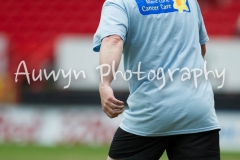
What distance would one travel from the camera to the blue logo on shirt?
3.57 metres

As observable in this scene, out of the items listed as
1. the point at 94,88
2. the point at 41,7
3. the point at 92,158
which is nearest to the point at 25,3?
the point at 41,7

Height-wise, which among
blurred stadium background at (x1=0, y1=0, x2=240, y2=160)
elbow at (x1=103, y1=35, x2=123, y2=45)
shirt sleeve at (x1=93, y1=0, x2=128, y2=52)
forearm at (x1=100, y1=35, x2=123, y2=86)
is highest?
shirt sleeve at (x1=93, y1=0, x2=128, y2=52)

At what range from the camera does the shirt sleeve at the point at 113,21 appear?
3.47m

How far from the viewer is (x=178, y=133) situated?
3633 mm

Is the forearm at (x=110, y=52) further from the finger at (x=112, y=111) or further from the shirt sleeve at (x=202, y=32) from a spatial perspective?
the shirt sleeve at (x=202, y=32)

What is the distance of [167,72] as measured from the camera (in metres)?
3.58

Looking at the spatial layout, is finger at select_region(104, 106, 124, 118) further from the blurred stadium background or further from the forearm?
the blurred stadium background

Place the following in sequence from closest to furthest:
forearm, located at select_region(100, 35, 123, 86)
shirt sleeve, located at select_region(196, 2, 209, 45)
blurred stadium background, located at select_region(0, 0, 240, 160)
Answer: forearm, located at select_region(100, 35, 123, 86), shirt sleeve, located at select_region(196, 2, 209, 45), blurred stadium background, located at select_region(0, 0, 240, 160)

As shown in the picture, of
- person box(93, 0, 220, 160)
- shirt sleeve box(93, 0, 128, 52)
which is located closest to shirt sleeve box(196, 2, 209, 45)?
person box(93, 0, 220, 160)

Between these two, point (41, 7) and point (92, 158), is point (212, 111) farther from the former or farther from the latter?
point (41, 7)

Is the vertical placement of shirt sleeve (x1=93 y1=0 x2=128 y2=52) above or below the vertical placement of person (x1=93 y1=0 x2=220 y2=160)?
above

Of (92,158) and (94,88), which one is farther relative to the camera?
(94,88)

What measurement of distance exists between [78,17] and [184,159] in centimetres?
1022

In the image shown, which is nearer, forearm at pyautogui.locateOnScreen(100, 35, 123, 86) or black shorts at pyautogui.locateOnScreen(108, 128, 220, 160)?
forearm at pyautogui.locateOnScreen(100, 35, 123, 86)
